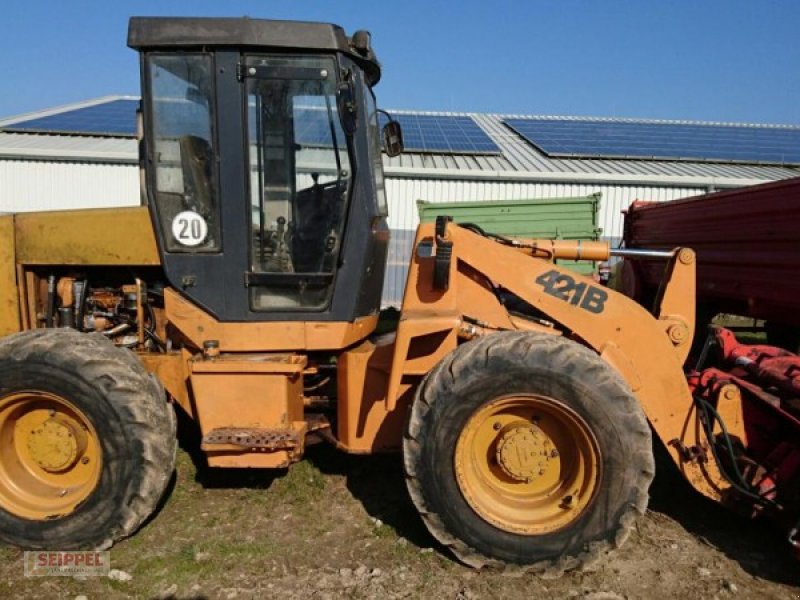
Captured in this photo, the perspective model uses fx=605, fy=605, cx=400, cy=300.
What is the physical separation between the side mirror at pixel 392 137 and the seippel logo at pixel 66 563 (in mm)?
3008

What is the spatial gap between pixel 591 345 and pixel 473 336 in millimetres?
676

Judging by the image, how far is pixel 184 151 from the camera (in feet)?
11.8

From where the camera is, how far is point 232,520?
12.5ft

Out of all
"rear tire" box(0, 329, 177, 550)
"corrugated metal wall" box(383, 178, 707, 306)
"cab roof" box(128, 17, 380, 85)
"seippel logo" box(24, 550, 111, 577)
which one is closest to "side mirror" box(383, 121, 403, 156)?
"cab roof" box(128, 17, 380, 85)

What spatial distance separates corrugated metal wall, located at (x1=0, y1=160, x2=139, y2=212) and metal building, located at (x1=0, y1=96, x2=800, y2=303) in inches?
0.8

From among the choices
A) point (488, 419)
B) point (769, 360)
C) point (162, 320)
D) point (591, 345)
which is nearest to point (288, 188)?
point (162, 320)

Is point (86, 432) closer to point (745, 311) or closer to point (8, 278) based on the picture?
point (8, 278)

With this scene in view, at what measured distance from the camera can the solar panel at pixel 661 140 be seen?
48.1 ft

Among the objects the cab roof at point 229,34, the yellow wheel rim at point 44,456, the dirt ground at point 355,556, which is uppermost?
the cab roof at point 229,34

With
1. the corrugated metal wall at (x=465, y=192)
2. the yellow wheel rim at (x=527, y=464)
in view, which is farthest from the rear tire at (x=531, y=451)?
the corrugated metal wall at (x=465, y=192)

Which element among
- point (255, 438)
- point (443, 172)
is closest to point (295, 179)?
point (255, 438)

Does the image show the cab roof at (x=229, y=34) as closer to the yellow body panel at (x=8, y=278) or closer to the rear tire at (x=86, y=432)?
the yellow body panel at (x=8, y=278)

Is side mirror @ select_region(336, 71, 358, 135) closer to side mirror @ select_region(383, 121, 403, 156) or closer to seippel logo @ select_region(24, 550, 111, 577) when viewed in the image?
side mirror @ select_region(383, 121, 403, 156)

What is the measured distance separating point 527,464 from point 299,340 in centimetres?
154
